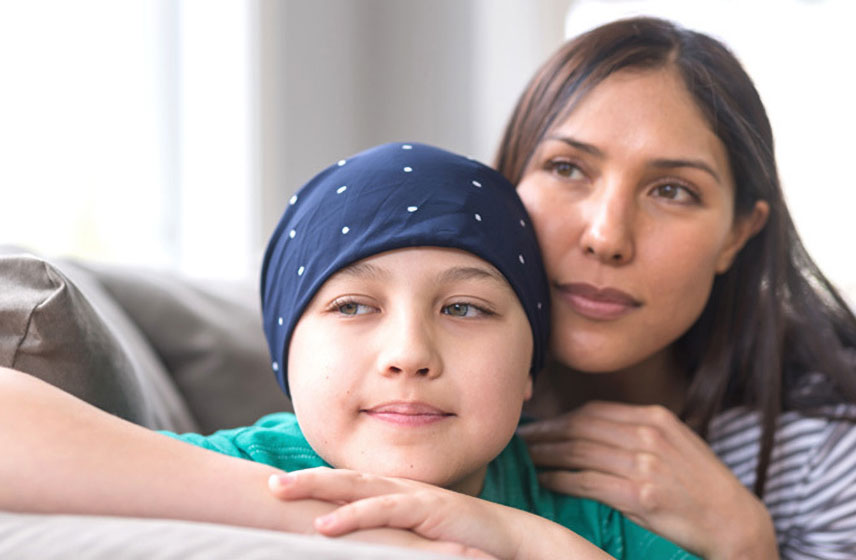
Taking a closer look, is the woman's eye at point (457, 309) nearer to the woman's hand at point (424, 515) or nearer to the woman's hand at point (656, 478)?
the woman's hand at point (424, 515)

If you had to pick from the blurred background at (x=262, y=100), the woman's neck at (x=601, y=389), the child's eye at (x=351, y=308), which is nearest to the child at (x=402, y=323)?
the child's eye at (x=351, y=308)

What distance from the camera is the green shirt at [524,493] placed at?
1.23 meters

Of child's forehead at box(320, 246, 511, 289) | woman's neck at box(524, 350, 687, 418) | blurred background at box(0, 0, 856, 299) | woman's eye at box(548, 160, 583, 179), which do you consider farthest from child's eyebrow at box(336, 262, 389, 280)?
blurred background at box(0, 0, 856, 299)

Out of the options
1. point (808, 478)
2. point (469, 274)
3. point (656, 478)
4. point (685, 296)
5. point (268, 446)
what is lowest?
point (808, 478)

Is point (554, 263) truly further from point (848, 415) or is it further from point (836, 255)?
point (836, 255)

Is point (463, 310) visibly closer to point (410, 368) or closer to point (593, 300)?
point (410, 368)

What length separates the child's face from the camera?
1.13 m

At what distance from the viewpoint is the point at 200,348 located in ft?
5.80

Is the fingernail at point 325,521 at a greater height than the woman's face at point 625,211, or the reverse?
the woman's face at point 625,211

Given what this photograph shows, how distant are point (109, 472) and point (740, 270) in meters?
1.30

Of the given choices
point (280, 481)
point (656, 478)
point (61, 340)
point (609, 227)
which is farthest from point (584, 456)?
point (61, 340)

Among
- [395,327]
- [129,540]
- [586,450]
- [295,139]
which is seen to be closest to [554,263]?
[586,450]

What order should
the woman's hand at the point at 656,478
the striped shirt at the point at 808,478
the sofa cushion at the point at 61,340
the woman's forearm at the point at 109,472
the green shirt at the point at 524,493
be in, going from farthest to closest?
1. the striped shirt at the point at 808,478
2. the woman's hand at the point at 656,478
3. the green shirt at the point at 524,493
4. the sofa cushion at the point at 61,340
5. the woman's forearm at the point at 109,472

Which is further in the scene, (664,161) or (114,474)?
(664,161)
